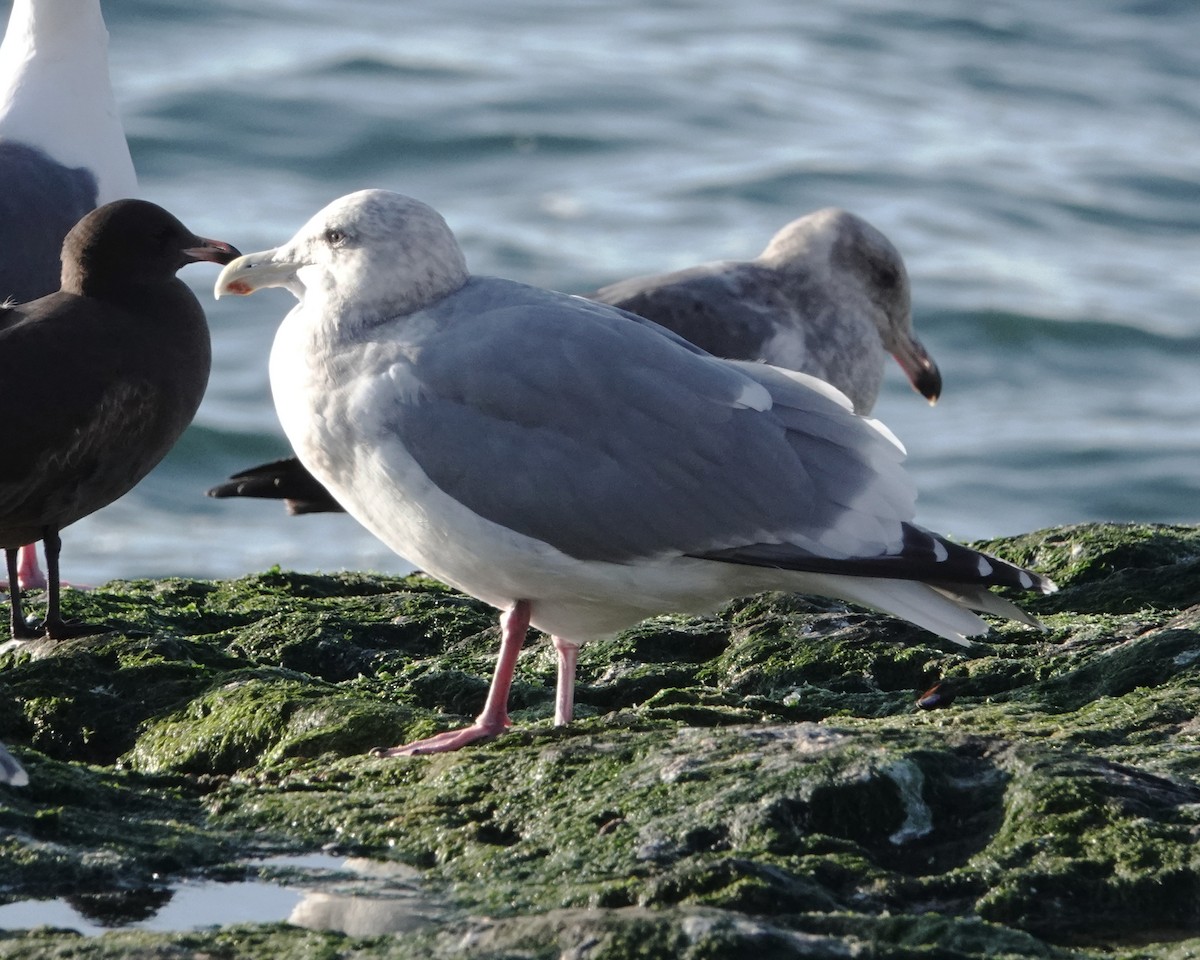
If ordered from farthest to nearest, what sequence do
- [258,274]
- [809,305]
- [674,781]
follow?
[809,305]
[258,274]
[674,781]

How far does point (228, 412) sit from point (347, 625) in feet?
32.7

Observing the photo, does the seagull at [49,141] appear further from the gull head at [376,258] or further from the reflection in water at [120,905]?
the reflection in water at [120,905]

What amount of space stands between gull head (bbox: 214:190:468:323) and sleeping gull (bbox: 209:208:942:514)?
73.3 inches

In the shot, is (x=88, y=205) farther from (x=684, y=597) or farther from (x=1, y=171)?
(x=684, y=597)

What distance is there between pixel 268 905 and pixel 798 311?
4.76 meters

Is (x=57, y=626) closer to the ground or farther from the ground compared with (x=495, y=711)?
closer to the ground

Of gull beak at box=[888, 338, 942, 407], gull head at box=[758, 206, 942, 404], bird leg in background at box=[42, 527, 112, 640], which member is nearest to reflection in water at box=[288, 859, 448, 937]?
bird leg in background at box=[42, 527, 112, 640]

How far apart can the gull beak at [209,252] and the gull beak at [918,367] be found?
10.6ft

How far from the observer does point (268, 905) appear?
347 centimetres

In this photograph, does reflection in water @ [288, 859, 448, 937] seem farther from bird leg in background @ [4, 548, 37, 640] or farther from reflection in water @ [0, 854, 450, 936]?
bird leg in background @ [4, 548, 37, 640]

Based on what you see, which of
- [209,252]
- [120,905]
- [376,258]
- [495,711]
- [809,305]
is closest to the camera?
[120,905]

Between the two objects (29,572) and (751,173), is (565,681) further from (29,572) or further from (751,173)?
(751,173)

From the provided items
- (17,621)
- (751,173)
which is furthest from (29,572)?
(751,173)

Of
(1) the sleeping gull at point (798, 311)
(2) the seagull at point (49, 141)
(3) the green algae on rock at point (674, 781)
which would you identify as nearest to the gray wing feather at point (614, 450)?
(3) the green algae on rock at point (674, 781)
